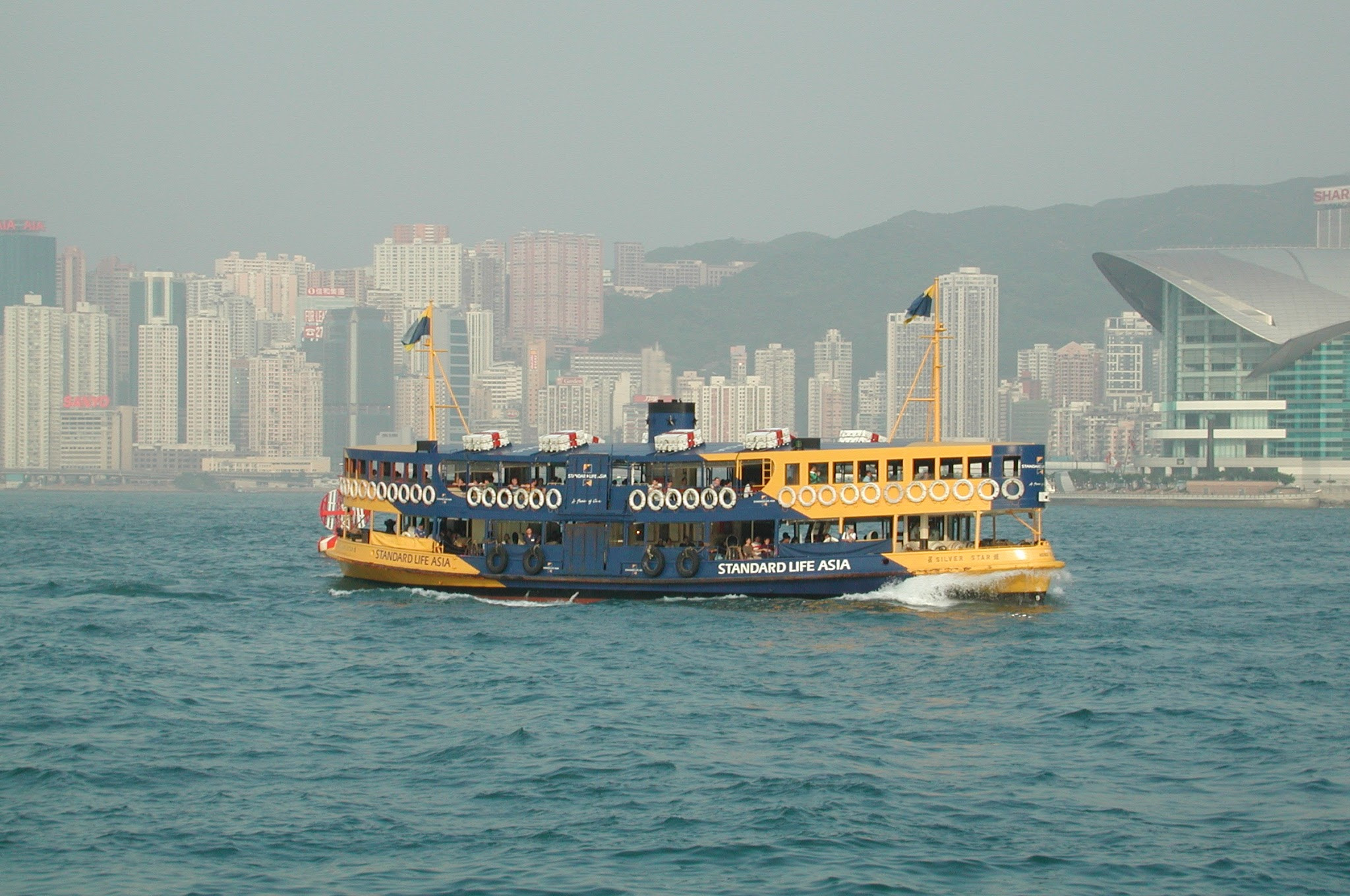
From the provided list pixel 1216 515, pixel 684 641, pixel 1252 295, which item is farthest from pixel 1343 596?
pixel 1252 295

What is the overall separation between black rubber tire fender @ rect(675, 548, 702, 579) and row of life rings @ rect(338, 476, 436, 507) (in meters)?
6.23

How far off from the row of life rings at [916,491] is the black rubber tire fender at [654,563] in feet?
11.1

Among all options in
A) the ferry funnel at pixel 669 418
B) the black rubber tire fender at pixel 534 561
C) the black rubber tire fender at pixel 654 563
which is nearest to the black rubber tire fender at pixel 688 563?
the black rubber tire fender at pixel 654 563

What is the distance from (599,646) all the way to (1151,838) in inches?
572

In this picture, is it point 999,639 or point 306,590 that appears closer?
point 999,639

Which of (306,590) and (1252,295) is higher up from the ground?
(1252,295)

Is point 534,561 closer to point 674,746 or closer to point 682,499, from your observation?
point 682,499

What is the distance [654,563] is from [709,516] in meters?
1.61

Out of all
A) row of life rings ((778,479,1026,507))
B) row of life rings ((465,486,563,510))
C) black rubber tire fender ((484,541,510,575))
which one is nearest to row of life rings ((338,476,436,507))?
row of life rings ((465,486,563,510))

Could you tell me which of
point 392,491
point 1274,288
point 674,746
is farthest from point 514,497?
point 1274,288

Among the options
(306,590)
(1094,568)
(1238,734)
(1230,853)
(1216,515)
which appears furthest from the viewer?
(1216,515)

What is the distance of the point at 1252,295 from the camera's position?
15350 centimetres

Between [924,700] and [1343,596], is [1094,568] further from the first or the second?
[924,700]

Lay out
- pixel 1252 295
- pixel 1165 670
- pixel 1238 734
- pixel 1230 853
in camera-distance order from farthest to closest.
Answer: pixel 1252 295 < pixel 1165 670 < pixel 1238 734 < pixel 1230 853
